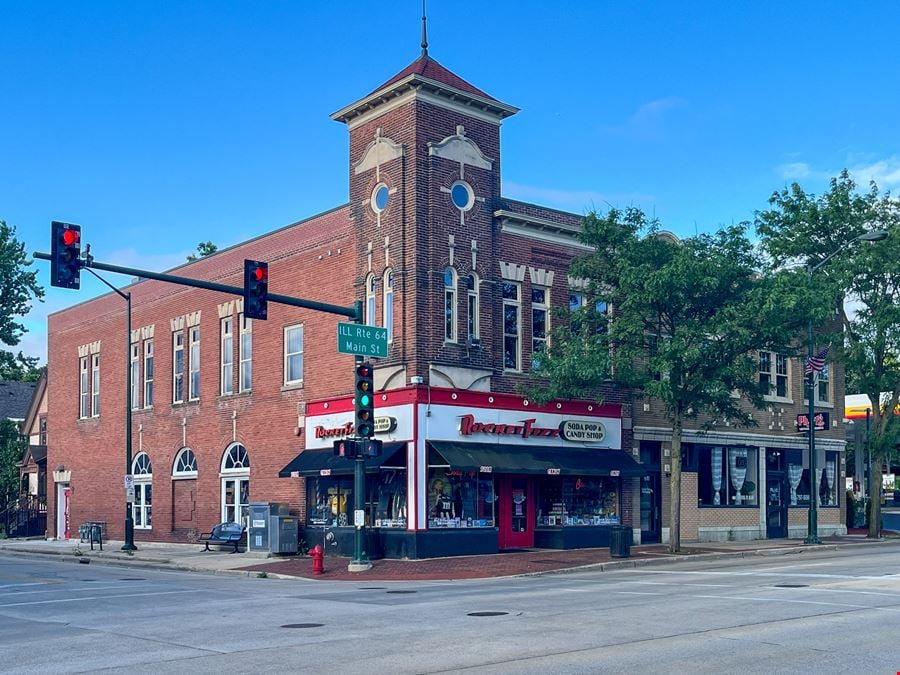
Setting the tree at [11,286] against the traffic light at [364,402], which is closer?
the traffic light at [364,402]

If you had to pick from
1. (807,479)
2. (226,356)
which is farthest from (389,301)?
(807,479)

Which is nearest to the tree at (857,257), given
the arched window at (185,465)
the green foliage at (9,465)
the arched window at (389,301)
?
the arched window at (389,301)

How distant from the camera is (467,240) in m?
30.0

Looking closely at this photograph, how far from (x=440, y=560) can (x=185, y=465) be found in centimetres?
1508

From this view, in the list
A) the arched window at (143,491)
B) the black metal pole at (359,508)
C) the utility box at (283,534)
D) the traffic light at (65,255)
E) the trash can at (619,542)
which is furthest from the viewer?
the arched window at (143,491)

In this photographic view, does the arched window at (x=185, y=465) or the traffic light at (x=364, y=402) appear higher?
the traffic light at (x=364, y=402)

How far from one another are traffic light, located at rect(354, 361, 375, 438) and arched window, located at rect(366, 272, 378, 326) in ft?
15.6

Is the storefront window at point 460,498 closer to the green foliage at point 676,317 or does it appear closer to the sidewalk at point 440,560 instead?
the sidewalk at point 440,560

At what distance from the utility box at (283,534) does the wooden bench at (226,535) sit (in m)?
3.82

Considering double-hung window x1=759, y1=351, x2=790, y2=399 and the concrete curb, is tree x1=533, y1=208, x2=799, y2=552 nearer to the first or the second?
the concrete curb

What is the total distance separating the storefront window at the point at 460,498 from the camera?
93.5 feet

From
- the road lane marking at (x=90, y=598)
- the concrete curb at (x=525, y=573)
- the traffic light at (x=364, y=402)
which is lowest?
the concrete curb at (x=525, y=573)

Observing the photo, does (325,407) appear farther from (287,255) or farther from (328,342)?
(287,255)

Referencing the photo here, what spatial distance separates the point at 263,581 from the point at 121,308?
21.7m
